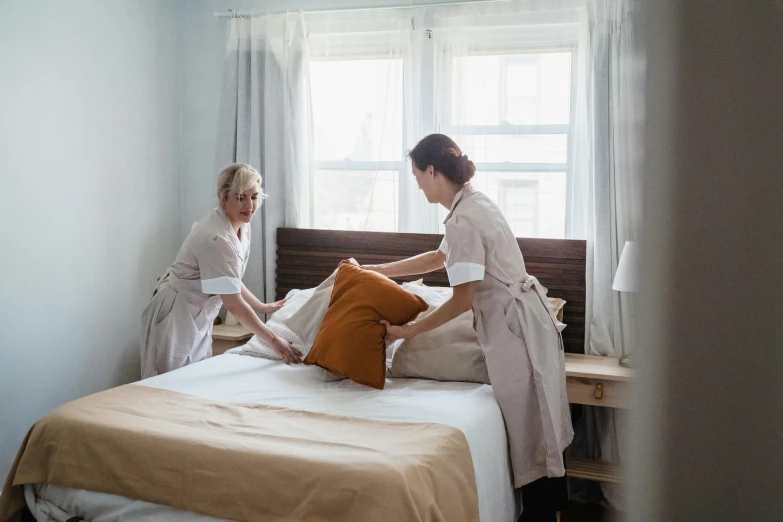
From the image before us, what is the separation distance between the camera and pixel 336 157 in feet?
13.5

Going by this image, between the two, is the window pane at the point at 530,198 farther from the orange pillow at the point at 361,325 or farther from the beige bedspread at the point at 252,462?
the beige bedspread at the point at 252,462

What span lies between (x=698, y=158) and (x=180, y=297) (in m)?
3.14

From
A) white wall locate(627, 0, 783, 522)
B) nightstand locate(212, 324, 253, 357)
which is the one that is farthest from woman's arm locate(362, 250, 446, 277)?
white wall locate(627, 0, 783, 522)

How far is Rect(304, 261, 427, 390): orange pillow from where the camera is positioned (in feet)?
9.30

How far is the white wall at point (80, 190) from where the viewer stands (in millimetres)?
3406

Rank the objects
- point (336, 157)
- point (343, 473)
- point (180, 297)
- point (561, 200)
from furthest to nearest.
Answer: point (336, 157), point (561, 200), point (180, 297), point (343, 473)

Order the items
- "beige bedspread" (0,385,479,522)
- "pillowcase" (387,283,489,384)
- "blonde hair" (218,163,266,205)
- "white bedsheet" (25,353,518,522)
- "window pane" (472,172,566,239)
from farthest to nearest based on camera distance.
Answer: "window pane" (472,172,566,239) → "blonde hair" (218,163,266,205) → "pillowcase" (387,283,489,384) → "white bedsheet" (25,353,518,522) → "beige bedspread" (0,385,479,522)

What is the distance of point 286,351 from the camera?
10.4ft

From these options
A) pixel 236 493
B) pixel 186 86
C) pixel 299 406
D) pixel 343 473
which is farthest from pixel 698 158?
pixel 186 86

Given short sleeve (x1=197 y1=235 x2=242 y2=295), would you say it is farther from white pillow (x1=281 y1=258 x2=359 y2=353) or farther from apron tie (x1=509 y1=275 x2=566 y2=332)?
apron tie (x1=509 y1=275 x2=566 y2=332)

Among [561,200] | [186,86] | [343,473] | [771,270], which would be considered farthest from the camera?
[186,86]

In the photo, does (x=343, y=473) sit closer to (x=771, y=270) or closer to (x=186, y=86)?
(x=771, y=270)

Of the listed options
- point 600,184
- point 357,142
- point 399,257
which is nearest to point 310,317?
point 399,257

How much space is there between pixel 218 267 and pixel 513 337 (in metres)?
1.28
